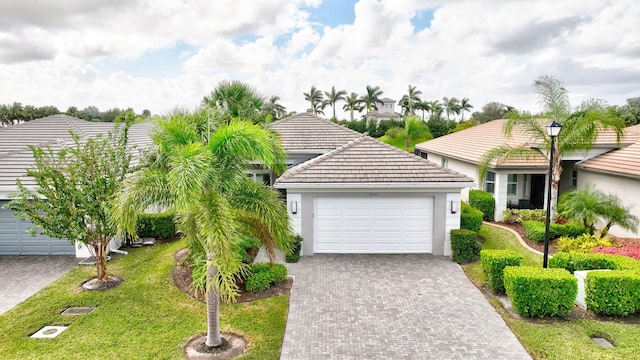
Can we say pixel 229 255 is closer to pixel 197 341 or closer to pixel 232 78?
pixel 197 341

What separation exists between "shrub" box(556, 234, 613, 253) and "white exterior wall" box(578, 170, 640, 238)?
5.99 ft

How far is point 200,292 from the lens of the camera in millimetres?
10250

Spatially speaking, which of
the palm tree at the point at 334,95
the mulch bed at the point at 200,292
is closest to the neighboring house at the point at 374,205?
the mulch bed at the point at 200,292

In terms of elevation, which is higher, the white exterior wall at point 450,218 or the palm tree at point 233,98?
the palm tree at point 233,98

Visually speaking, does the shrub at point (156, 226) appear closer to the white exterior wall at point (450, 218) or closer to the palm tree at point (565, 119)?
the white exterior wall at point (450, 218)

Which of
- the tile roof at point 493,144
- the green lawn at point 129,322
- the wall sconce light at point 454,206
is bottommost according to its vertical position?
the green lawn at point 129,322

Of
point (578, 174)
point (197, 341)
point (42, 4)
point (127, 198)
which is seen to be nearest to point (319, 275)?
point (197, 341)

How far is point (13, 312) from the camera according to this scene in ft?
30.9

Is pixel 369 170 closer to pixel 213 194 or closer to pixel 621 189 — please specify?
pixel 213 194

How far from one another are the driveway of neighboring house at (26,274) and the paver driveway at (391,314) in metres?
7.07

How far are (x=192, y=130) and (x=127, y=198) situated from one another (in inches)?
67.3

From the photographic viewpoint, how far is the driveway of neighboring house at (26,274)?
10.4 metres

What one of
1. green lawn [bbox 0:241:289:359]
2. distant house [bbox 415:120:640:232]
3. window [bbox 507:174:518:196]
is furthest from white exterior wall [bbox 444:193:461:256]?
window [bbox 507:174:518:196]

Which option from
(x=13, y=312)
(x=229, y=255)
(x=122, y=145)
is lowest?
(x=13, y=312)
